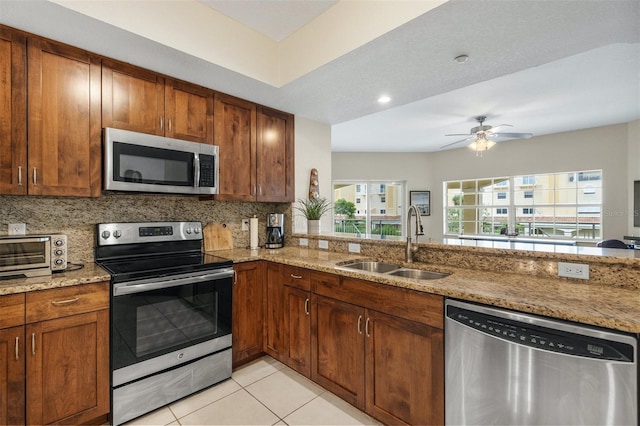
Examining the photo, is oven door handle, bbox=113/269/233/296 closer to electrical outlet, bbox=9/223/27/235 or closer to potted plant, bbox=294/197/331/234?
electrical outlet, bbox=9/223/27/235

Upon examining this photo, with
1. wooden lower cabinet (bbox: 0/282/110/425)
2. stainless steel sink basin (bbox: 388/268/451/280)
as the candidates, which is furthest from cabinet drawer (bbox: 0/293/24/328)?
stainless steel sink basin (bbox: 388/268/451/280)

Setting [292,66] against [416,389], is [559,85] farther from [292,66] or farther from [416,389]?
[416,389]

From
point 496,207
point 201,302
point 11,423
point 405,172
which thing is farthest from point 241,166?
point 496,207

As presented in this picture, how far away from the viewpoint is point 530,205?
19.7ft

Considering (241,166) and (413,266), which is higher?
(241,166)

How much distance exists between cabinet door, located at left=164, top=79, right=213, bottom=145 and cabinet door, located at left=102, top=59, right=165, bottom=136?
0.06 meters

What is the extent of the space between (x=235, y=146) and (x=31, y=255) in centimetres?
163

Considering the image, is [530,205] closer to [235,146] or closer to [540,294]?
[540,294]

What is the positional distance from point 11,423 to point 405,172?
699cm

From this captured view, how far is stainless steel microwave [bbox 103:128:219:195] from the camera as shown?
2.05 metres

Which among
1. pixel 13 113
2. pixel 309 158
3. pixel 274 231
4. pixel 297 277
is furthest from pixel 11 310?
pixel 309 158

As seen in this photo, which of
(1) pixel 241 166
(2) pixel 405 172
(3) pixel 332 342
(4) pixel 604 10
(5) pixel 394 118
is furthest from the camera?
(2) pixel 405 172

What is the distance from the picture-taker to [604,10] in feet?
5.02

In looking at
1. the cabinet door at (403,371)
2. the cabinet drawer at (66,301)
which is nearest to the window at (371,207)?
the cabinet door at (403,371)
